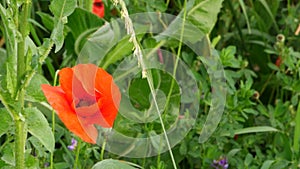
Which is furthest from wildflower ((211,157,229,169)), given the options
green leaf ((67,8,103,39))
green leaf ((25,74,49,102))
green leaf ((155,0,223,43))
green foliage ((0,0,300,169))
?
green leaf ((25,74,49,102))

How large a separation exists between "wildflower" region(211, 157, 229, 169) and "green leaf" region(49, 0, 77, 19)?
1.86 ft

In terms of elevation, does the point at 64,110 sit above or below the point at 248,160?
above

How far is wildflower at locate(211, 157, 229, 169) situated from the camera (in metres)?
1.48

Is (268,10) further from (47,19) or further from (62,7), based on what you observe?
(62,7)

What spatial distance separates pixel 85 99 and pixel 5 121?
128mm

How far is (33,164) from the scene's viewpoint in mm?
1064

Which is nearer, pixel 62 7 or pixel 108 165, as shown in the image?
pixel 62 7

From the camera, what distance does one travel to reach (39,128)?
1.02 metres

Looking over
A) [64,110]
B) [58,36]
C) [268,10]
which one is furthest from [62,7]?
[268,10]

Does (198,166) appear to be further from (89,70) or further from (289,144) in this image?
(89,70)

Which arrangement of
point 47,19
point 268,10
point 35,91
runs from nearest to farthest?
1. point 35,91
2. point 47,19
3. point 268,10

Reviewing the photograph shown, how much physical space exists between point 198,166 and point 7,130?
0.67m

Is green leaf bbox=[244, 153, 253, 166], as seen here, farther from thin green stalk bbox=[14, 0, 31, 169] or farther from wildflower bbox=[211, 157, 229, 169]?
thin green stalk bbox=[14, 0, 31, 169]

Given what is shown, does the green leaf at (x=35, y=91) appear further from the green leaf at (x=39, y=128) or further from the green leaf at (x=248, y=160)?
the green leaf at (x=248, y=160)
